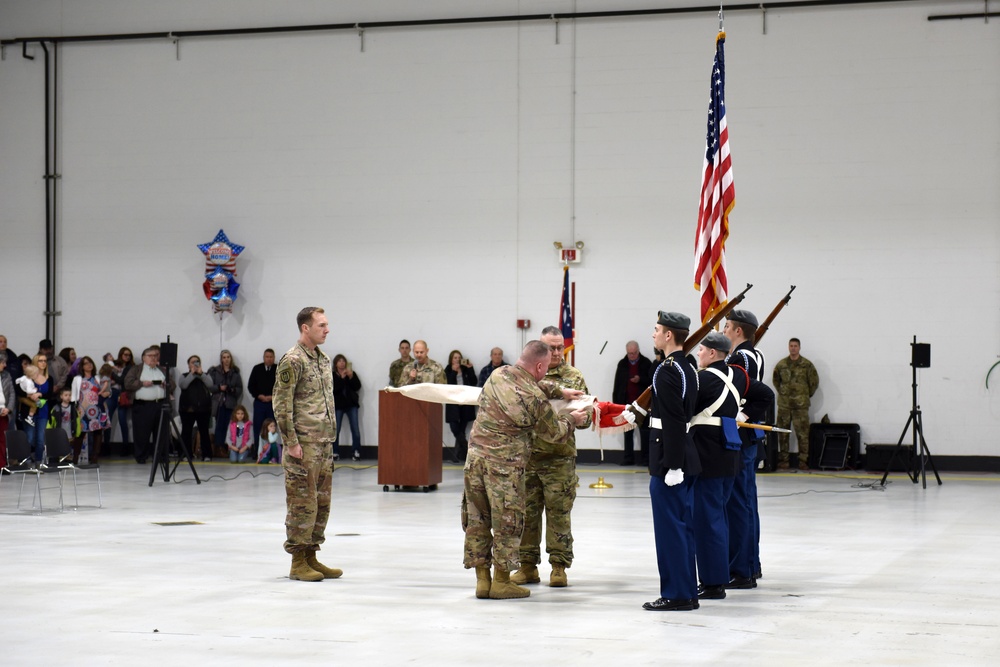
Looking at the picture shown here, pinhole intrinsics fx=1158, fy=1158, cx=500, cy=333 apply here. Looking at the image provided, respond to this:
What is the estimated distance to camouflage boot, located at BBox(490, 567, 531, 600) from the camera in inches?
270

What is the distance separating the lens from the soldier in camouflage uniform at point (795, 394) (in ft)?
53.4

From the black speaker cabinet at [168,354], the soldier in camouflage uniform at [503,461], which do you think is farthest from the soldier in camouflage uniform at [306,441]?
the black speaker cabinet at [168,354]

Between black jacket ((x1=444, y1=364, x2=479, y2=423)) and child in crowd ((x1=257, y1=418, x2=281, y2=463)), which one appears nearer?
black jacket ((x1=444, y1=364, x2=479, y2=423))

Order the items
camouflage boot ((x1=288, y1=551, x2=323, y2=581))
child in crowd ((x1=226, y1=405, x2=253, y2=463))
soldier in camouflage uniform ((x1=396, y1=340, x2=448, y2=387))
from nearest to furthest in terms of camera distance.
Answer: camouflage boot ((x1=288, y1=551, x2=323, y2=581)), soldier in camouflage uniform ((x1=396, y1=340, x2=448, y2=387)), child in crowd ((x1=226, y1=405, x2=253, y2=463))

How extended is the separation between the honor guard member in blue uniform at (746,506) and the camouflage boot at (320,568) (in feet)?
8.49

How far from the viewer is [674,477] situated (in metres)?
6.43

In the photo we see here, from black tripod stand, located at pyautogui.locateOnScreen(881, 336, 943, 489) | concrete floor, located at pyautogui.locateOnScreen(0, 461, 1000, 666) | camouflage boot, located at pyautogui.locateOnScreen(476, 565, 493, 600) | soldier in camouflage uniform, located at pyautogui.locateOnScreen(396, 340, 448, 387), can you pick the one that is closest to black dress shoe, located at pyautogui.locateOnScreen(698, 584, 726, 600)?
concrete floor, located at pyautogui.locateOnScreen(0, 461, 1000, 666)

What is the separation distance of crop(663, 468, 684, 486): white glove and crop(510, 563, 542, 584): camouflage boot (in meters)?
1.38

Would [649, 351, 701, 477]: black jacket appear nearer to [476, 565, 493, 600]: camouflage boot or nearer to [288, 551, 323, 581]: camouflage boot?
[476, 565, 493, 600]: camouflage boot

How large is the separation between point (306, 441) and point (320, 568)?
898 mm

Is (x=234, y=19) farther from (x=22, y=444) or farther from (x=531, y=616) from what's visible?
(x=531, y=616)

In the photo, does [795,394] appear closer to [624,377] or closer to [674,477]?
[624,377]

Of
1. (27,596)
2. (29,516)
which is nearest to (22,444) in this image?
(29,516)

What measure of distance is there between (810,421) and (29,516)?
34.3ft
